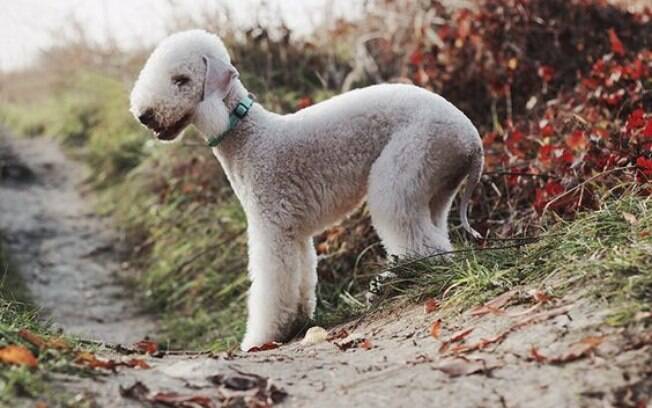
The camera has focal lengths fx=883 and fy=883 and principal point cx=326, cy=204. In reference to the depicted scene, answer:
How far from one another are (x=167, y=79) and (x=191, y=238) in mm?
3302

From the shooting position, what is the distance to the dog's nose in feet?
14.5

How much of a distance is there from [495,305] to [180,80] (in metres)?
1.93

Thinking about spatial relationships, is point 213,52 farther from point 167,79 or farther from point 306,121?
point 306,121

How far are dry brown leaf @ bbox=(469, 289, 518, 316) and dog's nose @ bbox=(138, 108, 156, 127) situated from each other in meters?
1.89

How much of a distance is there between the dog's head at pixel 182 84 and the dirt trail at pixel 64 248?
1964mm

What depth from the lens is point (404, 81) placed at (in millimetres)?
7648

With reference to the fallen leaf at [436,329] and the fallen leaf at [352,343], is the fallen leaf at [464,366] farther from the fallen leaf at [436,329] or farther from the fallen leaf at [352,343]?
the fallen leaf at [352,343]

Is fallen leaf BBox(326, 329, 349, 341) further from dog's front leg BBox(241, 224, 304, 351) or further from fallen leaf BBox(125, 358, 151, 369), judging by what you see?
fallen leaf BBox(125, 358, 151, 369)

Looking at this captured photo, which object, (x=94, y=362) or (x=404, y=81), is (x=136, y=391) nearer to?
(x=94, y=362)

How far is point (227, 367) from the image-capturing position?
3.21m

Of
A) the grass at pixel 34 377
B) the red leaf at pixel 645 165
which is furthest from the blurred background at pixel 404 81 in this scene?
the grass at pixel 34 377

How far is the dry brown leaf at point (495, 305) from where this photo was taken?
3552mm

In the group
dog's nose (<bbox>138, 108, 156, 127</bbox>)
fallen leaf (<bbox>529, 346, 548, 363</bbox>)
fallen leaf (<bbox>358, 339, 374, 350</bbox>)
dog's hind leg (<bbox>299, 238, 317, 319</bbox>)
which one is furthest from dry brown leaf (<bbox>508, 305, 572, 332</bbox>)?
dog's nose (<bbox>138, 108, 156, 127</bbox>)

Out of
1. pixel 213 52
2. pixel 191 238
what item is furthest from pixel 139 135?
pixel 213 52
